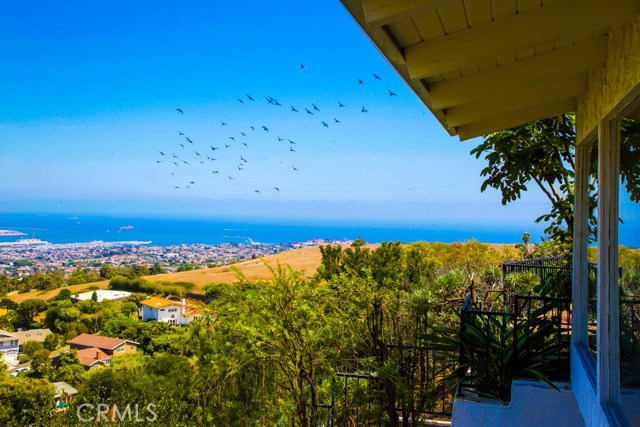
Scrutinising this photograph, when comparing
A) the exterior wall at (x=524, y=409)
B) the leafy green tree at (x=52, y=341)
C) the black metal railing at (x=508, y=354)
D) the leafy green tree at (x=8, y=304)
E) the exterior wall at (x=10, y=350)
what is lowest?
the exterior wall at (x=10, y=350)

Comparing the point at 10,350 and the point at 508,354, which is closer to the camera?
the point at 508,354

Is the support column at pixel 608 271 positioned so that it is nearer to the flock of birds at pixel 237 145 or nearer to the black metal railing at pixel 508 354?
the black metal railing at pixel 508 354

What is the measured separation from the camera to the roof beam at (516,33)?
5.90 feet

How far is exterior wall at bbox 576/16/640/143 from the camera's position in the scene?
1.79m

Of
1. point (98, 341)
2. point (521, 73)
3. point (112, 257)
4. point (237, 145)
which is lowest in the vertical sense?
point (98, 341)

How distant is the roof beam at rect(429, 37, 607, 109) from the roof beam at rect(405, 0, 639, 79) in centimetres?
38

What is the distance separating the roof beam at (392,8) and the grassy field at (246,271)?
3.05 meters

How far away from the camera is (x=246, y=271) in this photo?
4859 mm

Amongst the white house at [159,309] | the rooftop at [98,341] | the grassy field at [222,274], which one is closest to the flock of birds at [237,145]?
the grassy field at [222,274]

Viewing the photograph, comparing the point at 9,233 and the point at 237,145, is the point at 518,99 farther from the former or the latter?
the point at 9,233

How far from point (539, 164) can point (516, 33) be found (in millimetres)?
3691

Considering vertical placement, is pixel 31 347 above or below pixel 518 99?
below

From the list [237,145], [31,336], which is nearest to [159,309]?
[31,336]

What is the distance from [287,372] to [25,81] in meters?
111
